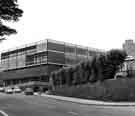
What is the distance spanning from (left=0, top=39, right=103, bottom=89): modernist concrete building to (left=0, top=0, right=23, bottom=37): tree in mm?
69026

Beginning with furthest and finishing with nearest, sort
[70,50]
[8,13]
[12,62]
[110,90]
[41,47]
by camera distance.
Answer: [12,62]
[70,50]
[41,47]
[110,90]
[8,13]

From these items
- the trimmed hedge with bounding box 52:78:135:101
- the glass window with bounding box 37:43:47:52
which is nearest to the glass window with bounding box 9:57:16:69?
the glass window with bounding box 37:43:47:52

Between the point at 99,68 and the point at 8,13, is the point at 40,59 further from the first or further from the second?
the point at 8,13

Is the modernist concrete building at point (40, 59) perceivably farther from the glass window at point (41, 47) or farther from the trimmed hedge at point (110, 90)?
the trimmed hedge at point (110, 90)

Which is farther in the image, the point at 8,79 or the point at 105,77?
the point at 8,79

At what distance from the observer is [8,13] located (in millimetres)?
12617

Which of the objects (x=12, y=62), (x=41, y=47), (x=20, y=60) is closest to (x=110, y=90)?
(x=41, y=47)

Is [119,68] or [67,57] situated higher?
[67,57]

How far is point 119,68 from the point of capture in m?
38.3

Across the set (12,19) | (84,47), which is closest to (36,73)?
(84,47)

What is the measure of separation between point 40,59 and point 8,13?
254ft

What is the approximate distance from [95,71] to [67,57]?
52.4 m

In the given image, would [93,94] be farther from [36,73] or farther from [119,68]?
[36,73]

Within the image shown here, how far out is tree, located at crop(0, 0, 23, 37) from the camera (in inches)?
484
